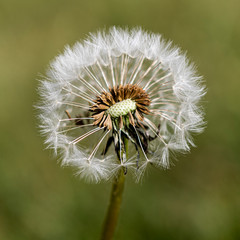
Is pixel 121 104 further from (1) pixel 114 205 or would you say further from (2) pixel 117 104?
(1) pixel 114 205

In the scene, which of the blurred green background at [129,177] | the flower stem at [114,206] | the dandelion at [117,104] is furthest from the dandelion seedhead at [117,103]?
the blurred green background at [129,177]

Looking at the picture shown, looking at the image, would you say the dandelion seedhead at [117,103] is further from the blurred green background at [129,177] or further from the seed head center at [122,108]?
the blurred green background at [129,177]

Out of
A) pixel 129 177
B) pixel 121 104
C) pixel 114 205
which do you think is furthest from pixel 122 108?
pixel 129 177

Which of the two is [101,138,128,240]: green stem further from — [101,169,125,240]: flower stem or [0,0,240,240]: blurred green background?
[0,0,240,240]: blurred green background

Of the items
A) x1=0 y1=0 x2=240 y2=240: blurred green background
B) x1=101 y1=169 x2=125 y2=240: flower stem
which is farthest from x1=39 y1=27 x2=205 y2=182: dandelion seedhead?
x1=0 y1=0 x2=240 y2=240: blurred green background
